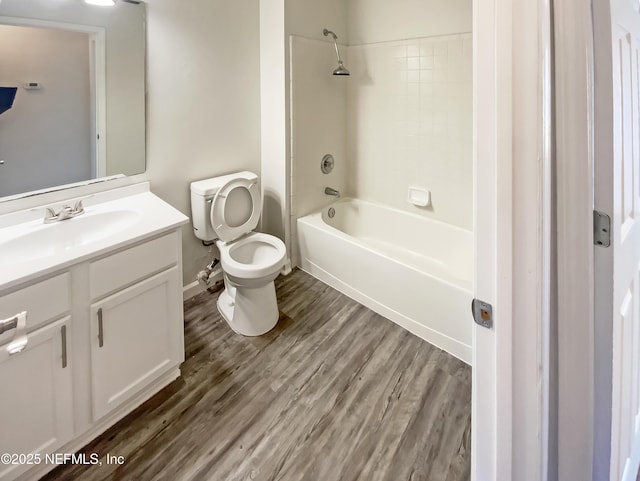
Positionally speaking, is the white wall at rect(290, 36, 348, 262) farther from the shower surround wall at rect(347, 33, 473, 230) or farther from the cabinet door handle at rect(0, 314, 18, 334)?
the cabinet door handle at rect(0, 314, 18, 334)

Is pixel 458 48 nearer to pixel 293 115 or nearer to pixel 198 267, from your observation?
pixel 293 115

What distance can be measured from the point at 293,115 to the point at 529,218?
2368mm

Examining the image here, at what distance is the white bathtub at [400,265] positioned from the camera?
6.77 ft

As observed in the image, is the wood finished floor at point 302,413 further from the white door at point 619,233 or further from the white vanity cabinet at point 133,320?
the white door at point 619,233

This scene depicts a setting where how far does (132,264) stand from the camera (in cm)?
154

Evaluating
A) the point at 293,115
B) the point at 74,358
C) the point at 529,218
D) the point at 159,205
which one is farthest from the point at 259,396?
the point at 293,115

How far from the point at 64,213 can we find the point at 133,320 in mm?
621

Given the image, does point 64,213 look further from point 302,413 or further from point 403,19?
point 403,19

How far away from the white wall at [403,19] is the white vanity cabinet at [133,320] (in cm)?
227

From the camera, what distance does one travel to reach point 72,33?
179 cm

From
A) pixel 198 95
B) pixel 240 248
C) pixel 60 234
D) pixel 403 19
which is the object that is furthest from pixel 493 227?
pixel 403 19

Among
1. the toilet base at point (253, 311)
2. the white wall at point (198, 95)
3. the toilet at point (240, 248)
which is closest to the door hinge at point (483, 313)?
the toilet at point (240, 248)

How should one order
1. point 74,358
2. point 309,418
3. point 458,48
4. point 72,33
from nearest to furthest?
point 74,358 < point 309,418 < point 72,33 < point 458,48

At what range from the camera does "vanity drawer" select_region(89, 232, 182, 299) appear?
1.43 m
